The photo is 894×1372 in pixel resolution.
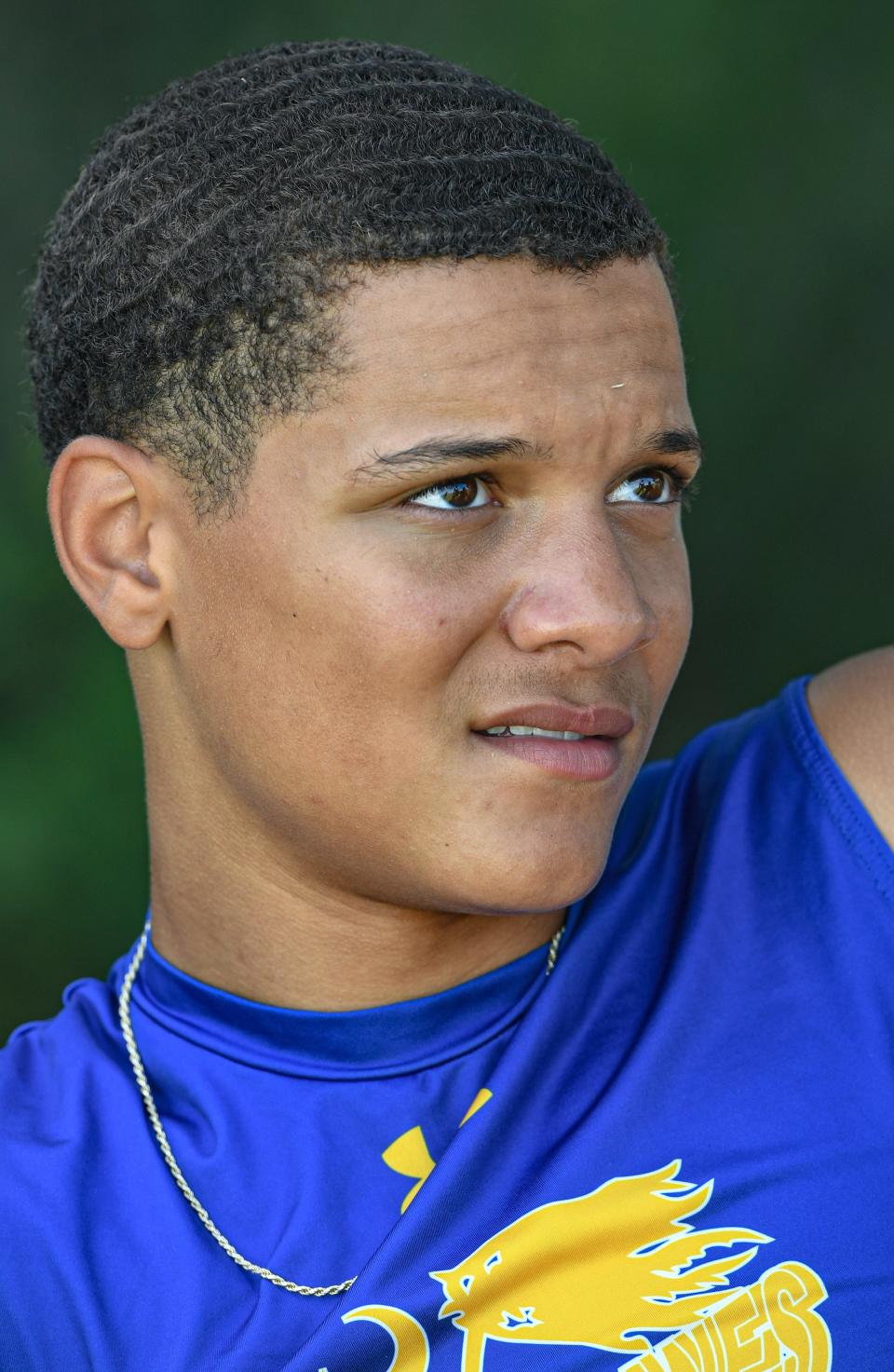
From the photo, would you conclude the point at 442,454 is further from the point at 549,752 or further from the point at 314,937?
the point at 314,937

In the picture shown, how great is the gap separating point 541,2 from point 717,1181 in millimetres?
2875

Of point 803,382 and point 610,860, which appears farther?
point 803,382

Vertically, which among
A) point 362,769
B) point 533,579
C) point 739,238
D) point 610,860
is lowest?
point 610,860

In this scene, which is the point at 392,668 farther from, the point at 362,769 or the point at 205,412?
the point at 205,412

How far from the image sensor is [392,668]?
178 cm

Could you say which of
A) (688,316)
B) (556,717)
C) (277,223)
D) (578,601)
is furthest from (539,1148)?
(688,316)

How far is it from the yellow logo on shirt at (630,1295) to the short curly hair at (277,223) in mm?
845

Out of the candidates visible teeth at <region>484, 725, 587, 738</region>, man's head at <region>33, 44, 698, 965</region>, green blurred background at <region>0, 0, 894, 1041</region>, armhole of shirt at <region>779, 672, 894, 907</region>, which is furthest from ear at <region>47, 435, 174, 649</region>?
green blurred background at <region>0, 0, 894, 1041</region>

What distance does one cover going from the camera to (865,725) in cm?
210

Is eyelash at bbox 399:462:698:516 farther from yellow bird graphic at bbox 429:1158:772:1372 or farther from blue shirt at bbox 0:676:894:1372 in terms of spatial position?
yellow bird graphic at bbox 429:1158:772:1372

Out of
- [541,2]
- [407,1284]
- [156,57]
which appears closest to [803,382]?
[541,2]

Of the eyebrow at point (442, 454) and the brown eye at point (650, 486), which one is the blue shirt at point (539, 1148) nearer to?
the brown eye at point (650, 486)

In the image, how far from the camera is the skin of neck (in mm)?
1771

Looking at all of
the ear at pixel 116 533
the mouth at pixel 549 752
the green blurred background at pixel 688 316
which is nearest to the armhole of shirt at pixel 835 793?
the mouth at pixel 549 752
